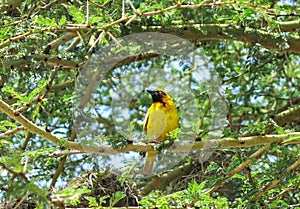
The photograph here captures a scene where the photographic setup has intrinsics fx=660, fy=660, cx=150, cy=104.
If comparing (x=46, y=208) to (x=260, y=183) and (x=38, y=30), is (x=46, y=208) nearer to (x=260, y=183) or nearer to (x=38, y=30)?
(x=38, y=30)

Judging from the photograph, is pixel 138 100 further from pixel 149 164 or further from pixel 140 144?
pixel 140 144

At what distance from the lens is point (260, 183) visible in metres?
3.14

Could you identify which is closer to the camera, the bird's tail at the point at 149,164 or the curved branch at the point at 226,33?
the bird's tail at the point at 149,164

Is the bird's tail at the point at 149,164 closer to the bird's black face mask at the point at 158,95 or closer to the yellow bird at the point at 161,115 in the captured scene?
the yellow bird at the point at 161,115

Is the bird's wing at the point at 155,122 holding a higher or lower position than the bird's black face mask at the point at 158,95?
lower

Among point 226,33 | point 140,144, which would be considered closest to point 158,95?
point 226,33

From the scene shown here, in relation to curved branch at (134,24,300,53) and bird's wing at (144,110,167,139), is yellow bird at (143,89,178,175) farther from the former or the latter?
curved branch at (134,24,300,53)

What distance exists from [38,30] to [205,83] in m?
1.16

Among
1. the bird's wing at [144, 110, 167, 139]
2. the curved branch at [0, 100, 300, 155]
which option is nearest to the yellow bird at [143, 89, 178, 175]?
the bird's wing at [144, 110, 167, 139]

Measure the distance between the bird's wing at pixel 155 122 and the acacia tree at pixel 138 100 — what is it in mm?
208

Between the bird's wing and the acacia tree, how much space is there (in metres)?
0.21

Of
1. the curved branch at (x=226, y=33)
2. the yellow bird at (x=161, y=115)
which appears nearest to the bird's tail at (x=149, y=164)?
the yellow bird at (x=161, y=115)

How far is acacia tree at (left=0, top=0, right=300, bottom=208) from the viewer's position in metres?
2.71

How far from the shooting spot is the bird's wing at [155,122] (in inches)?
145
